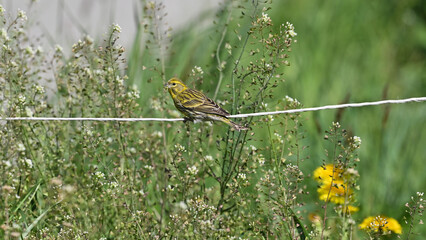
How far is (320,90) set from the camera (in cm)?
480

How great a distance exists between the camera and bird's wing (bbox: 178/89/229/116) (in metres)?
3.34

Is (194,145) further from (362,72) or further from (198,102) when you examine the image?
(362,72)

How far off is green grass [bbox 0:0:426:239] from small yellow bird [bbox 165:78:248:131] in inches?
2.1

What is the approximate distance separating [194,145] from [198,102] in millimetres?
212

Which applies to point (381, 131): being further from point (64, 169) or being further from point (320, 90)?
point (64, 169)

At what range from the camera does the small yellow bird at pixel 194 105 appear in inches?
131

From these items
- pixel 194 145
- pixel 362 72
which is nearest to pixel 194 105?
pixel 194 145

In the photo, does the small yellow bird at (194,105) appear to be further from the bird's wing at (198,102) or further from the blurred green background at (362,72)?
the blurred green background at (362,72)

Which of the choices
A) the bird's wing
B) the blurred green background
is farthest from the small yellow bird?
the blurred green background

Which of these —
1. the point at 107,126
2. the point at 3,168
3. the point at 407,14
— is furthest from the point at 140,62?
the point at 407,14

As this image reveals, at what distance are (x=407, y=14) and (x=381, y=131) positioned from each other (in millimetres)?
2177

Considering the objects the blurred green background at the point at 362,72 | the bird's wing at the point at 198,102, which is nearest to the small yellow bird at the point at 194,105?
the bird's wing at the point at 198,102

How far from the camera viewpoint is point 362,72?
211 inches

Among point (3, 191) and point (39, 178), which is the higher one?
point (39, 178)
